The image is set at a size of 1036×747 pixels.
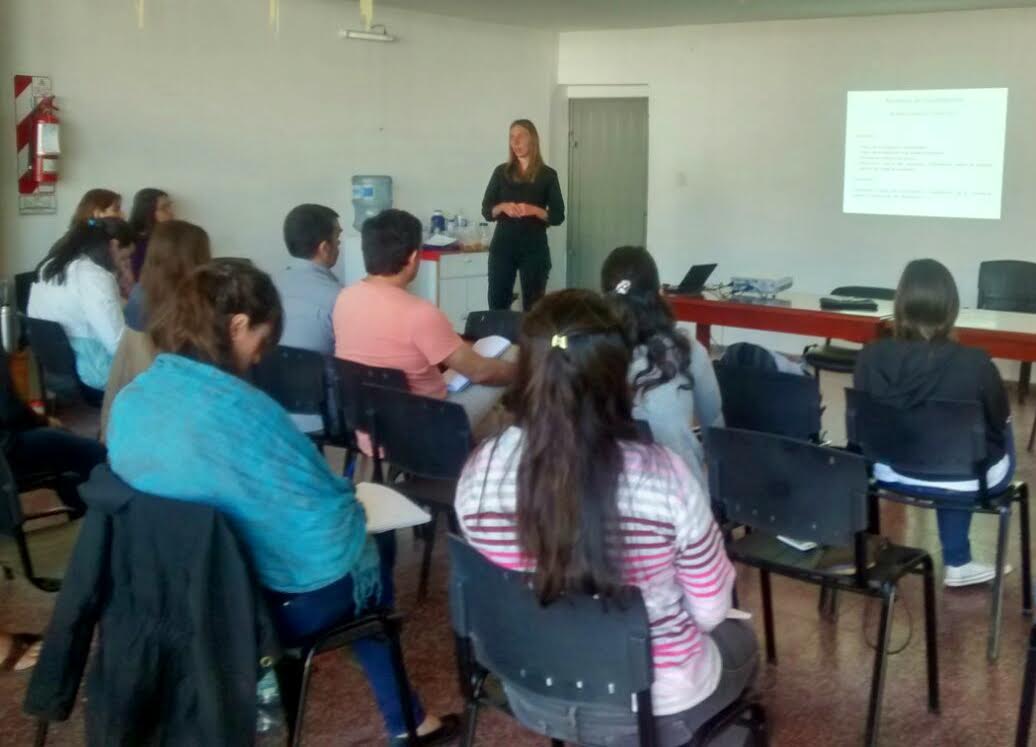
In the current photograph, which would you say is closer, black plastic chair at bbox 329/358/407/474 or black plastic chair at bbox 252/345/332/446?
black plastic chair at bbox 329/358/407/474

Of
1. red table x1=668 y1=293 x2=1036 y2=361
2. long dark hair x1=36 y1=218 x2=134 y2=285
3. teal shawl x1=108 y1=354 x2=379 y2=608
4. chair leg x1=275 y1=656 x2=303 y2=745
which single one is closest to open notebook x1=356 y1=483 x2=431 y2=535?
teal shawl x1=108 y1=354 x2=379 y2=608

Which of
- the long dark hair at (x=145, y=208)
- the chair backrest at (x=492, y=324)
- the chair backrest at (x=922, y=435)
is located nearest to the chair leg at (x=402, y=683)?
the chair backrest at (x=922, y=435)

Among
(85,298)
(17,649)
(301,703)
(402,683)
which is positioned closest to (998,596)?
(402,683)

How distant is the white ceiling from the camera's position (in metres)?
7.00

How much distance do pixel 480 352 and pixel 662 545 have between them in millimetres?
1775

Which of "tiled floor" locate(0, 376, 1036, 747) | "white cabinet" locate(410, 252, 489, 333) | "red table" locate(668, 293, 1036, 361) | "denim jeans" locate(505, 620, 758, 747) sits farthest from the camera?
"white cabinet" locate(410, 252, 489, 333)

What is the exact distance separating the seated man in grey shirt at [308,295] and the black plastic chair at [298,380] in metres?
0.06

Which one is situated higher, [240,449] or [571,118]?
[571,118]

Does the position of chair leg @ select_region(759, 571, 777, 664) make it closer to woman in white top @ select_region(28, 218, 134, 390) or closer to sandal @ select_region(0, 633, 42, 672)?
sandal @ select_region(0, 633, 42, 672)

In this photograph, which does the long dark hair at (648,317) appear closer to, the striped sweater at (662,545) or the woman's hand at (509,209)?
the striped sweater at (662,545)

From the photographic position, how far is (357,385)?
10.8 ft

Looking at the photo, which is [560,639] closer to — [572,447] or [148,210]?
[572,447]

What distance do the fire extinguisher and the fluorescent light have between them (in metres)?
2.17

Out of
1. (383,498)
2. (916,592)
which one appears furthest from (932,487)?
(383,498)
